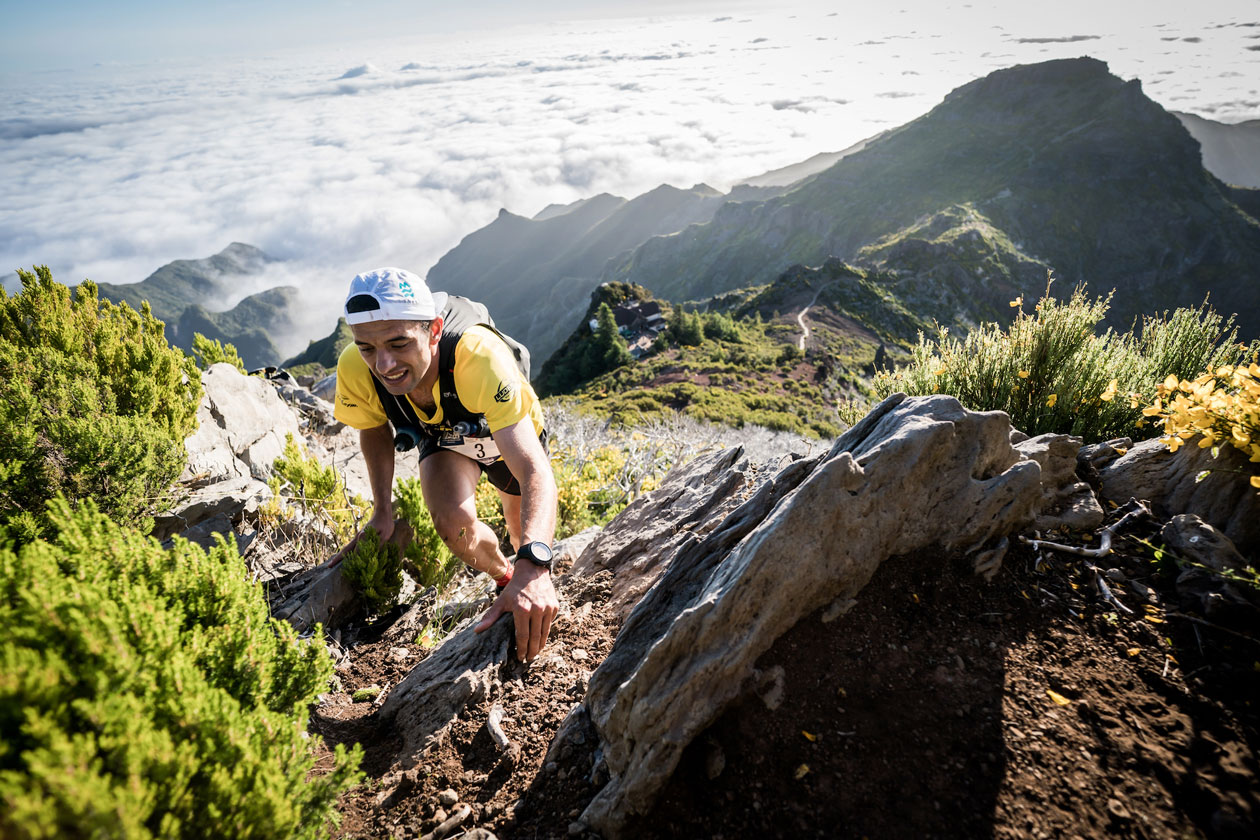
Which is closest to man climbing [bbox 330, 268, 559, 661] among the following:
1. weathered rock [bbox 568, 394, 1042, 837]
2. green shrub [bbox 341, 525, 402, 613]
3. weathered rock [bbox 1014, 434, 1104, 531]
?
green shrub [bbox 341, 525, 402, 613]

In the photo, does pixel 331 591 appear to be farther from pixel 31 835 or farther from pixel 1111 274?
pixel 1111 274

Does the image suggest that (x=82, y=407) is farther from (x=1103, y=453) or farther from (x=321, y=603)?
(x=1103, y=453)

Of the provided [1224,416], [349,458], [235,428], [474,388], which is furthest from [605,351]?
[1224,416]

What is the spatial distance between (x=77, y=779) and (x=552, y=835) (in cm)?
155

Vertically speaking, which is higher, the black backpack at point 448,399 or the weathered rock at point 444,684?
the black backpack at point 448,399

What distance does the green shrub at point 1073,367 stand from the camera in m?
4.24

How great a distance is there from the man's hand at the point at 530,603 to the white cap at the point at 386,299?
1.58 metres

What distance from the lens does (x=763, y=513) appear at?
2816 millimetres

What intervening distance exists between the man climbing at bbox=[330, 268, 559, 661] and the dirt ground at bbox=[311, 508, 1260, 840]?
716mm

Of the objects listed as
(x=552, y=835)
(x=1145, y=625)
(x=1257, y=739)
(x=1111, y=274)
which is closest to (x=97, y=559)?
(x=552, y=835)

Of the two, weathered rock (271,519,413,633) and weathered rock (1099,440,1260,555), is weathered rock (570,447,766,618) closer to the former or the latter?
weathered rock (271,519,413,633)

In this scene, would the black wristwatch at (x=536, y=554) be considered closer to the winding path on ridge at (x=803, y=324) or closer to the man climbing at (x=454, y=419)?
the man climbing at (x=454, y=419)

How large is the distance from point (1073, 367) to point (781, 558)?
3758 mm

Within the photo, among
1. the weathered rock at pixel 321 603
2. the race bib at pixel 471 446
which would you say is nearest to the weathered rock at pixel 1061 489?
the race bib at pixel 471 446
